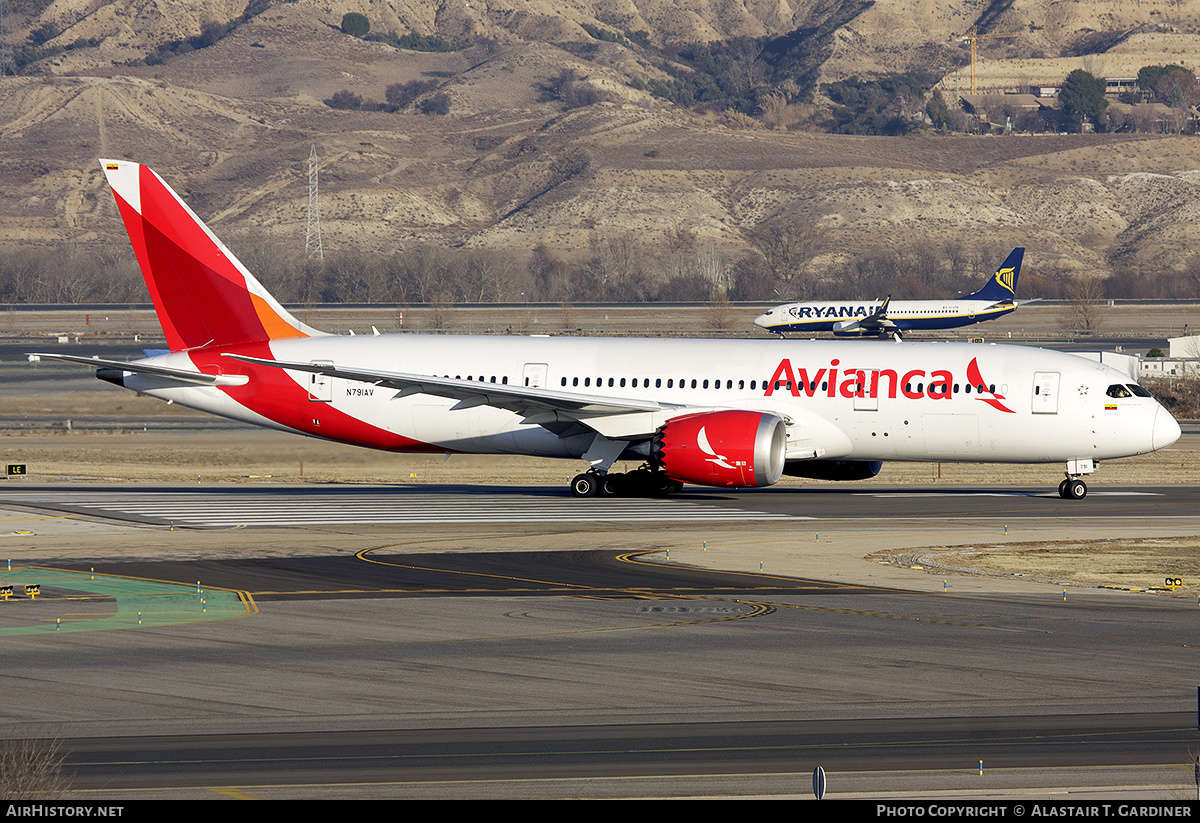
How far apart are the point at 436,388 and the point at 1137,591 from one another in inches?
758

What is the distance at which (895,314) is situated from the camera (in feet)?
434

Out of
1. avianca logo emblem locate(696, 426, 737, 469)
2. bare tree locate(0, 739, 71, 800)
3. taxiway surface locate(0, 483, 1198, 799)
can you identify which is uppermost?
avianca logo emblem locate(696, 426, 737, 469)

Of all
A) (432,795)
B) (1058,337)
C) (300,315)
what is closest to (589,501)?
(432,795)

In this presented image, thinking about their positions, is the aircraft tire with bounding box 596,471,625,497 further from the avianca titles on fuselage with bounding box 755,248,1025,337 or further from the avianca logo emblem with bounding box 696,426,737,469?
the avianca titles on fuselage with bounding box 755,248,1025,337

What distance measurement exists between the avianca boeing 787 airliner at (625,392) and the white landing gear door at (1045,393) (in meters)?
0.04

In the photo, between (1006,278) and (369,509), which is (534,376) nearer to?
(369,509)

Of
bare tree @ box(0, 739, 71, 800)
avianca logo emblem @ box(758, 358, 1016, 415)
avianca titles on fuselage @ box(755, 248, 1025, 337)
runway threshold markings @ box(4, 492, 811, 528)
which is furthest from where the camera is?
avianca titles on fuselage @ box(755, 248, 1025, 337)

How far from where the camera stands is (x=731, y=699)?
1761 cm

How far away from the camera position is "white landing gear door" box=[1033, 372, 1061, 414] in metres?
37.9

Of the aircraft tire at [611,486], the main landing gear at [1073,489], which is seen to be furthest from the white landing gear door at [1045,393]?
the aircraft tire at [611,486]

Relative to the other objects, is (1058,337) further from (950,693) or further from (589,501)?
(950,693)

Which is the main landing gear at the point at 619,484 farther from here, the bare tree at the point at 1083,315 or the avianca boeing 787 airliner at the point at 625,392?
the bare tree at the point at 1083,315

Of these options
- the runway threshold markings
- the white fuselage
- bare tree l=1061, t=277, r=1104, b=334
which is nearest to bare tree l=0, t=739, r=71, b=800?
the runway threshold markings

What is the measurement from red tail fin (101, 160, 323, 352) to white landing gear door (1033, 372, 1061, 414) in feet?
72.7
